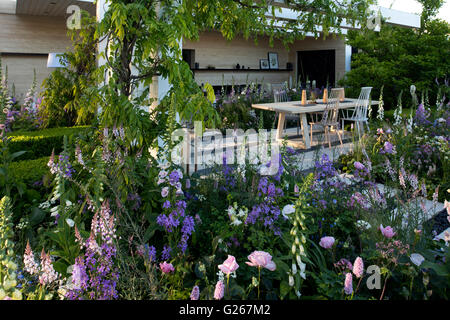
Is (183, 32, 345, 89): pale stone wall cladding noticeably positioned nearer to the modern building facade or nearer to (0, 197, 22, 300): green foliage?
the modern building facade

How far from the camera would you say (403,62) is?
9.28 metres

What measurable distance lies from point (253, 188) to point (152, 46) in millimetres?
1117

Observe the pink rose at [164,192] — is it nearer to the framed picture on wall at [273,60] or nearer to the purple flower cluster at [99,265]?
the purple flower cluster at [99,265]

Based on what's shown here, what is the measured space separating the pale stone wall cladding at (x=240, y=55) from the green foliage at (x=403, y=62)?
2.43 m

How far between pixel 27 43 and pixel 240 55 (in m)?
6.64

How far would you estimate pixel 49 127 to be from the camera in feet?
18.4

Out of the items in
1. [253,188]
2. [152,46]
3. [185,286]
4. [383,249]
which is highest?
[152,46]

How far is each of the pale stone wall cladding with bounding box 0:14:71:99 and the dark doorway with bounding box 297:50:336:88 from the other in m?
7.75

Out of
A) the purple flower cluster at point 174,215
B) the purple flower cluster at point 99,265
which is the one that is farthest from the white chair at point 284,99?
the purple flower cluster at point 99,265

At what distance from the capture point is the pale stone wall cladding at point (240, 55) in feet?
40.9

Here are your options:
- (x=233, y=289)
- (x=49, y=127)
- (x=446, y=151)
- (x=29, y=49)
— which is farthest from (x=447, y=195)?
(x=29, y=49)

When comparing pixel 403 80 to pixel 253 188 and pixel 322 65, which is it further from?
pixel 253 188

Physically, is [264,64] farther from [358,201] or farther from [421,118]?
[358,201]

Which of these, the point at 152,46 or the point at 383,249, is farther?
the point at 152,46
